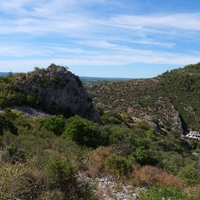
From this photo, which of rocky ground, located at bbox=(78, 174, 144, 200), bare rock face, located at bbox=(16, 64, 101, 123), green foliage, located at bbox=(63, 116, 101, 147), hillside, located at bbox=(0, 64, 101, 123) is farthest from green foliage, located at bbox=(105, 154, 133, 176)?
bare rock face, located at bbox=(16, 64, 101, 123)

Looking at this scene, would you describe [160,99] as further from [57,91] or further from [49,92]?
[49,92]

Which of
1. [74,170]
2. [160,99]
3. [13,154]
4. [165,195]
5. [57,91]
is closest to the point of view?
[165,195]

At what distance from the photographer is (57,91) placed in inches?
1177

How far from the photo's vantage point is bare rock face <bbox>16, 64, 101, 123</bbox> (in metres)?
28.4

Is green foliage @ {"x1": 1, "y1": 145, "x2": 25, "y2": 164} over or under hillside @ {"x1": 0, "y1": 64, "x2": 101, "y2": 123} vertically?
under

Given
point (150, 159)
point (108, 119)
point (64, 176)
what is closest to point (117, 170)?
point (64, 176)

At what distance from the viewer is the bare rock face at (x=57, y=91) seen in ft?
93.0

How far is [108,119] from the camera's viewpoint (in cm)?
3716

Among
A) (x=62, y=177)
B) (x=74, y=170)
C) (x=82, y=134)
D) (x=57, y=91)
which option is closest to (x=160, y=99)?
(x=57, y=91)

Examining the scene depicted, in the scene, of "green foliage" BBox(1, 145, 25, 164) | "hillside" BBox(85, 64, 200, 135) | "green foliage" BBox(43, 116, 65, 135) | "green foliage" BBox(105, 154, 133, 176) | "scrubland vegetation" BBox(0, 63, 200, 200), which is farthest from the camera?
"hillside" BBox(85, 64, 200, 135)

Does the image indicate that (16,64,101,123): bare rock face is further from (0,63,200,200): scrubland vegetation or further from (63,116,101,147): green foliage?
(63,116,101,147): green foliage

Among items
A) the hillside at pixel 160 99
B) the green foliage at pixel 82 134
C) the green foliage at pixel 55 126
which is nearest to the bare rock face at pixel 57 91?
the green foliage at pixel 55 126

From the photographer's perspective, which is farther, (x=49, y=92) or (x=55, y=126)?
(x=49, y=92)

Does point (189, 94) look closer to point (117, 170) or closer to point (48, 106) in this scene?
point (48, 106)
